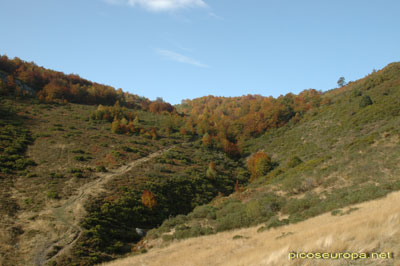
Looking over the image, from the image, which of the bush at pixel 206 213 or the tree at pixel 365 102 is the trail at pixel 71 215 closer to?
the bush at pixel 206 213

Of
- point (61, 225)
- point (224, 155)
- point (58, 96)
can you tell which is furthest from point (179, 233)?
point (58, 96)

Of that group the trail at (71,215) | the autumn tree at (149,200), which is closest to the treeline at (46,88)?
the trail at (71,215)

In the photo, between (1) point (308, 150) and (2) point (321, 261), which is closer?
(2) point (321, 261)

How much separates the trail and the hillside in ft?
0.35

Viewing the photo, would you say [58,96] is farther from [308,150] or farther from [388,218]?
[388,218]

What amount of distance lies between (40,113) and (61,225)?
50486 millimetres

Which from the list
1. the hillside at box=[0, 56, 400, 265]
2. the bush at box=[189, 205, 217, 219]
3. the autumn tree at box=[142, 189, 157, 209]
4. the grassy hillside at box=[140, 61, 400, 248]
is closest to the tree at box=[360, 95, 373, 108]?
the hillside at box=[0, 56, 400, 265]

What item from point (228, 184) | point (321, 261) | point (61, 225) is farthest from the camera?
point (228, 184)

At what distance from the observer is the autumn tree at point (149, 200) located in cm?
3107

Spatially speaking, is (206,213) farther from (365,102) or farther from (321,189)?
(365,102)

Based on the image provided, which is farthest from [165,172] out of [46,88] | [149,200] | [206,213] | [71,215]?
[46,88]

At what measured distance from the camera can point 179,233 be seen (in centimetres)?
2117

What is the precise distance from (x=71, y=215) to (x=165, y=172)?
Result: 1933 centimetres

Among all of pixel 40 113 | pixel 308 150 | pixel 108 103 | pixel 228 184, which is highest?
pixel 108 103
